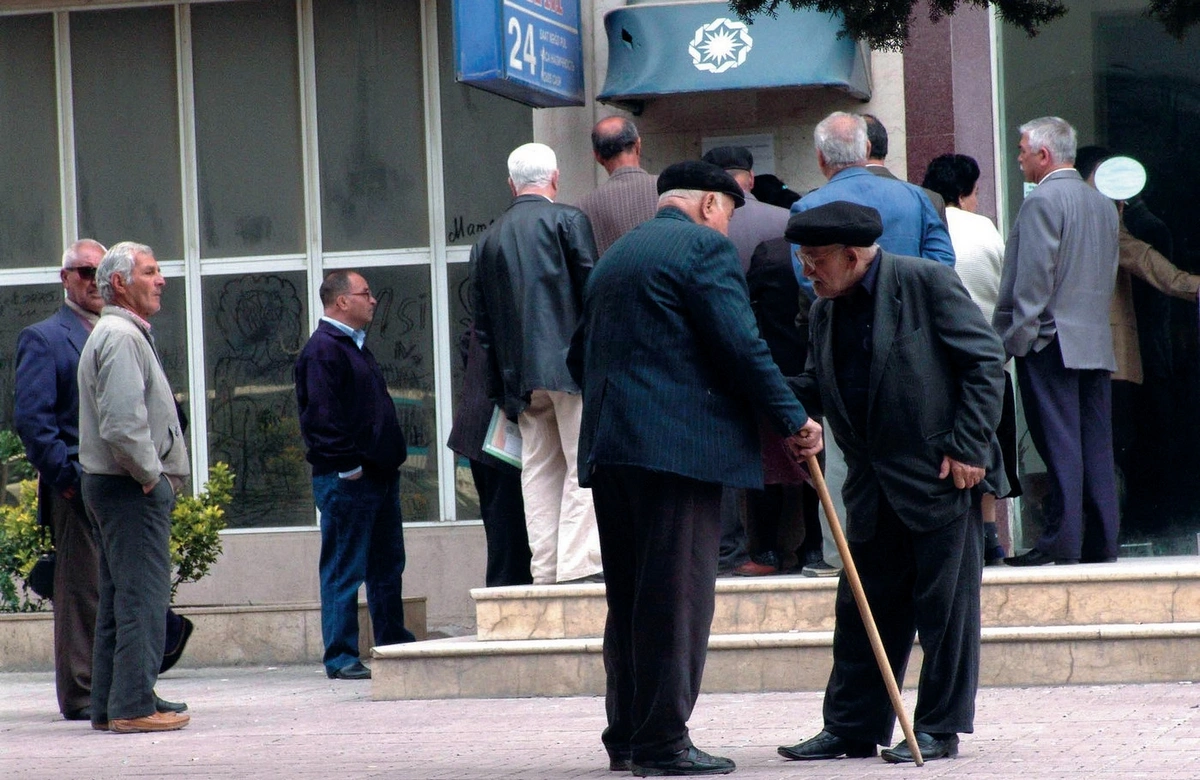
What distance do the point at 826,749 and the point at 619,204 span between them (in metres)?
3.44

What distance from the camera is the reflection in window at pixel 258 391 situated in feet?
40.2

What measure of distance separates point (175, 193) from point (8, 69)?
4.77ft

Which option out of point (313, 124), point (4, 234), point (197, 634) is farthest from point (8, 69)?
point (197, 634)

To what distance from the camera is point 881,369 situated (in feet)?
19.8

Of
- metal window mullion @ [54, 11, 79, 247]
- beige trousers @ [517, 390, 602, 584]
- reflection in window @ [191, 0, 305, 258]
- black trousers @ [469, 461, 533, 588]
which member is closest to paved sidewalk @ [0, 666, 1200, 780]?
beige trousers @ [517, 390, 602, 584]

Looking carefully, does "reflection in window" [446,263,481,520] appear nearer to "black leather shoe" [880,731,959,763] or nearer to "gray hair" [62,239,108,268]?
"gray hair" [62,239,108,268]

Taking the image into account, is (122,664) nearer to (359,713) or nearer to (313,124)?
(359,713)

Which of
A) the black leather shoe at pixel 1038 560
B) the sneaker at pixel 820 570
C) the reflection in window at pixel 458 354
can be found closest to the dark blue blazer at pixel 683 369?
the sneaker at pixel 820 570

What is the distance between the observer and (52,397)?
8.26 m

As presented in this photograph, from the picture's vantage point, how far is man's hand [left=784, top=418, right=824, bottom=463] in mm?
5844

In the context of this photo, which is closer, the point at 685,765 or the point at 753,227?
the point at 685,765

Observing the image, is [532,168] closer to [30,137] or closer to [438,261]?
[438,261]

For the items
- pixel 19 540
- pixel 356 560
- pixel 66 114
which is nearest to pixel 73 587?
pixel 356 560

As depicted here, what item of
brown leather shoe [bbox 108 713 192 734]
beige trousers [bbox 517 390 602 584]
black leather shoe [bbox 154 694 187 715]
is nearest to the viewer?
brown leather shoe [bbox 108 713 192 734]
